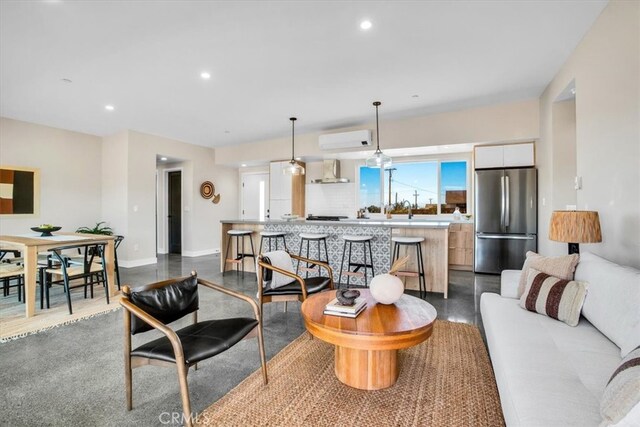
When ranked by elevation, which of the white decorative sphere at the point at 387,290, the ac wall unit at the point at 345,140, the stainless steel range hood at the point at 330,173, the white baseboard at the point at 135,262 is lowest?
the white baseboard at the point at 135,262

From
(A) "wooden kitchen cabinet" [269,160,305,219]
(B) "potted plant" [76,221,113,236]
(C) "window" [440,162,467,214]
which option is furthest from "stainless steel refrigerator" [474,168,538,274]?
(B) "potted plant" [76,221,113,236]

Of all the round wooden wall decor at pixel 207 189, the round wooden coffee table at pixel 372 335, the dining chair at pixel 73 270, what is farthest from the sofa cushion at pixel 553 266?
the round wooden wall decor at pixel 207 189

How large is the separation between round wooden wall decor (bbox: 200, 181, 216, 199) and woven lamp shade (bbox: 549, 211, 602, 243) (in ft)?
23.1

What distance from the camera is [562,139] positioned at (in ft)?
13.3

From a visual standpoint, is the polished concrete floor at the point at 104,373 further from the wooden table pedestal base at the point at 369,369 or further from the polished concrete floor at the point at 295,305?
the wooden table pedestal base at the point at 369,369

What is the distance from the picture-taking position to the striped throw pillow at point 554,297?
77.6 inches

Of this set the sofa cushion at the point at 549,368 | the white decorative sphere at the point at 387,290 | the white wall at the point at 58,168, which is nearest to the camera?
the sofa cushion at the point at 549,368

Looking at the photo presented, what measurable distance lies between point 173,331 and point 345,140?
493cm

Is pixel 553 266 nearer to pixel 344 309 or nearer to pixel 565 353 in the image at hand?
pixel 565 353

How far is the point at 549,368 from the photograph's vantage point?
144 cm

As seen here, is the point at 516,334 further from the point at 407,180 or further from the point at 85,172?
the point at 85,172

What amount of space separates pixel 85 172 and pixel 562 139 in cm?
817

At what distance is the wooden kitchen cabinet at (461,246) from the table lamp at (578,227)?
3.31m

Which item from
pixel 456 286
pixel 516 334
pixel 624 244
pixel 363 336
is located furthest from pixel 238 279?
pixel 624 244
